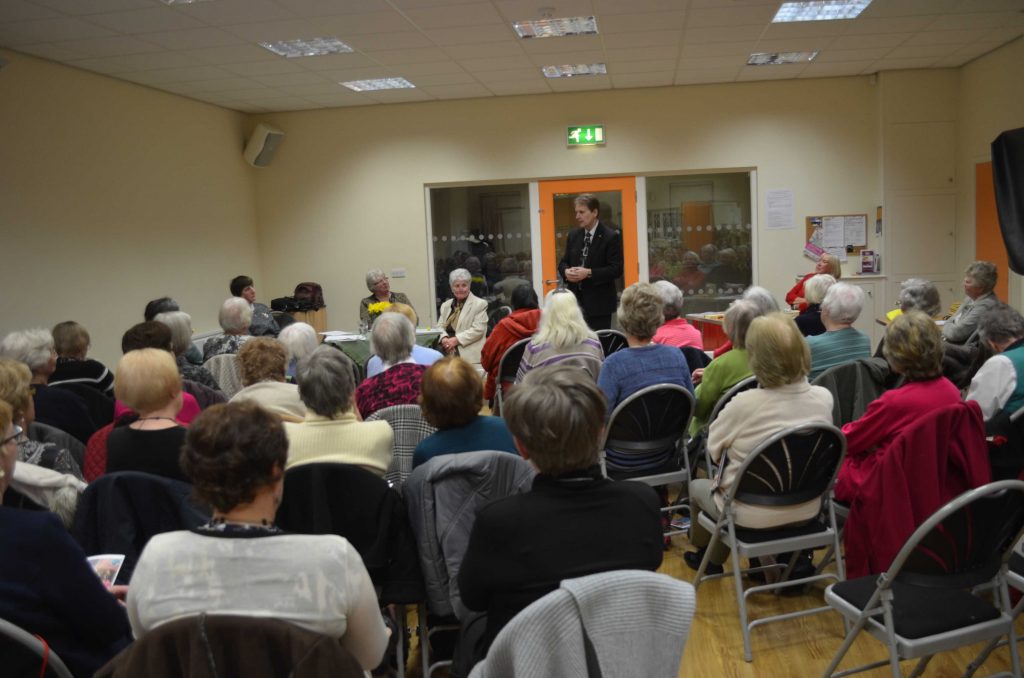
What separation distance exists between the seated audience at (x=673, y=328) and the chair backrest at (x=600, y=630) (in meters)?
3.01

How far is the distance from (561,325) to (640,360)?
681 millimetres

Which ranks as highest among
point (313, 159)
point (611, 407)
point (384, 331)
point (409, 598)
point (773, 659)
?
point (313, 159)

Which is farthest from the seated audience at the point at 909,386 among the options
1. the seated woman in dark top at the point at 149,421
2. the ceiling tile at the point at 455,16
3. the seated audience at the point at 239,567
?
the ceiling tile at the point at 455,16

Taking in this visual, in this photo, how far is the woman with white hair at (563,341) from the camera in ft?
13.8

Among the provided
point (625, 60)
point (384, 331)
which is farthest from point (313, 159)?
point (384, 331)

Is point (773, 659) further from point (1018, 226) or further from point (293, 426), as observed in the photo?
point (1018, 226)

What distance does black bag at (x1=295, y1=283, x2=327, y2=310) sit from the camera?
939 cm

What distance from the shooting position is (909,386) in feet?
9.08

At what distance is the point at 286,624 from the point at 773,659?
6.98 feet

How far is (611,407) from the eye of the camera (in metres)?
3.65

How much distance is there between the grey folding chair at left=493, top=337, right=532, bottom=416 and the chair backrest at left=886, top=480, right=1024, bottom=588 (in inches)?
126

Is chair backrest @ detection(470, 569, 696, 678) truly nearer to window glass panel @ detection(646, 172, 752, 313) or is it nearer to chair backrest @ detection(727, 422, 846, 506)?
chair backrest @ detection(727, 422, 846, 506)

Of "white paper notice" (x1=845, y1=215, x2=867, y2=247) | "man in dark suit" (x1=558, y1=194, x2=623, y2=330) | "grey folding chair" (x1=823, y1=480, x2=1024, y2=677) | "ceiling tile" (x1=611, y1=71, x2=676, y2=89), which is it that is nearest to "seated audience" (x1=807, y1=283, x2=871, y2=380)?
"grey folding chair" (x1=823, y1=480, x2=1024, y2=677)

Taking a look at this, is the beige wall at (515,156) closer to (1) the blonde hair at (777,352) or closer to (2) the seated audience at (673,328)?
(2) the seated audience at (673,328)
